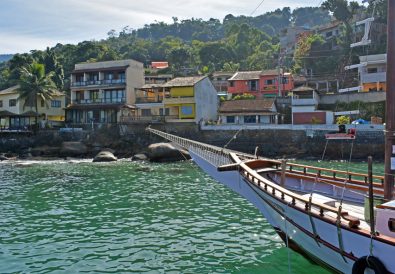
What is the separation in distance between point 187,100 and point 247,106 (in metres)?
8.65

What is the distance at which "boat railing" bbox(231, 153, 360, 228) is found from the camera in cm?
1033

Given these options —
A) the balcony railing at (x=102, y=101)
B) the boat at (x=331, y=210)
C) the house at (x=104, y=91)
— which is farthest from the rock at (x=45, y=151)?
the boat at (x=331, y=210)

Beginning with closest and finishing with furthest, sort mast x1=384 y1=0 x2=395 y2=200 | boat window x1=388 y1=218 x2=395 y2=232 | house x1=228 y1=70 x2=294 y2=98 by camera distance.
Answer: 1. boat window x1=388 y1=218 x2=395 y2=232
2. mast x1=384 y1=0 x2=395 y2=200
3. house x1=228 y1=70 x2=294 y2=98

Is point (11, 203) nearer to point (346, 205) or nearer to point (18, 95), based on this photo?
point (346, 205)

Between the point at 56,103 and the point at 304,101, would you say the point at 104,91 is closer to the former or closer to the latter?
the point at 56,103

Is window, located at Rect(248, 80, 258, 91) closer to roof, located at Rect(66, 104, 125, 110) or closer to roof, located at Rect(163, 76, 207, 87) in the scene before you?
roof, located at Rect(163, 76, 207, 87)

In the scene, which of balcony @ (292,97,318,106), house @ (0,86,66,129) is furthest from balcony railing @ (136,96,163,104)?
balcony @ (292,97,318,106)

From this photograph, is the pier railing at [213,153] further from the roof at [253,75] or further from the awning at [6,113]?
the awning at [6,113]

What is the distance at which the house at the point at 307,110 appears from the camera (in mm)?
55844

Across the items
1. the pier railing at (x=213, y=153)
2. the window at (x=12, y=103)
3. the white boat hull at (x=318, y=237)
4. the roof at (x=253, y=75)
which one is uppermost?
the roof at (x=253, y=75)

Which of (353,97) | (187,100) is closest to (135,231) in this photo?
(187,100)

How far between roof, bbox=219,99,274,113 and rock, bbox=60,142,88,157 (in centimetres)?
1993

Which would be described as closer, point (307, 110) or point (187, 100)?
point (307, 110)

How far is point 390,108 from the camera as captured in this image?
493 inches
